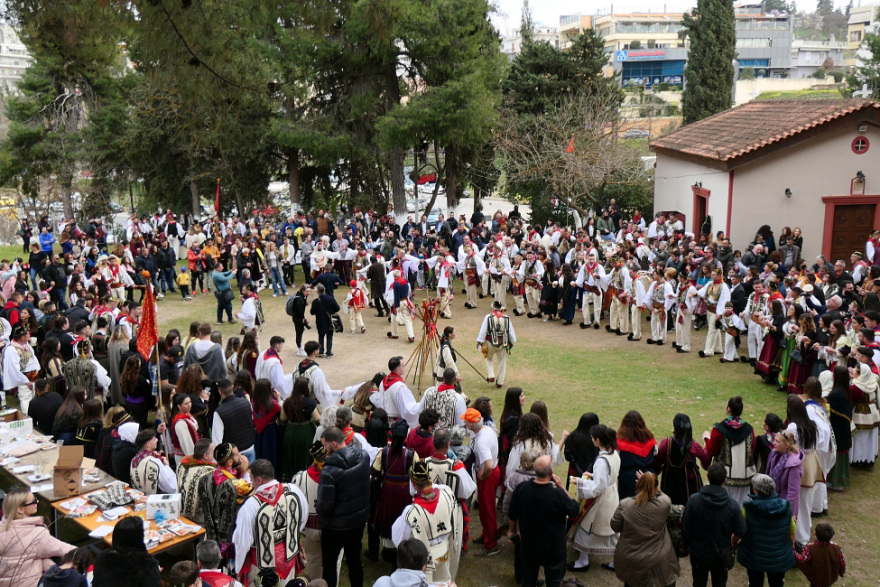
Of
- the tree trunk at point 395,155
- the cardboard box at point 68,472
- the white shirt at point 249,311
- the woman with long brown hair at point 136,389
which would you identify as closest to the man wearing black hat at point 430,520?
the cardboard box at point 68,472

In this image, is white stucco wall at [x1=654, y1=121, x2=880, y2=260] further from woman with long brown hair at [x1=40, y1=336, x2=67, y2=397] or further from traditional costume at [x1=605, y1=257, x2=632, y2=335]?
woman with long brown hair at [x1=40, y1=336, x2=67, y2=397]

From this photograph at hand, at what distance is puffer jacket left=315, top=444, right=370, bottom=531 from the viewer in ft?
21.3

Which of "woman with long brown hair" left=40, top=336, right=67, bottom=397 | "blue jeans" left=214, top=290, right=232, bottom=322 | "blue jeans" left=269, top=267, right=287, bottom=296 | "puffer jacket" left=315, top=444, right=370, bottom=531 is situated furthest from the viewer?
"blue jeans" left=269, top=267, right=287, bottom=296

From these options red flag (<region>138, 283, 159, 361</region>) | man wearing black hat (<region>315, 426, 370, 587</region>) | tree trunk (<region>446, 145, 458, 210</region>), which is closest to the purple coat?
man wearing black hat (<region>315, 426, 370, 587</region>)

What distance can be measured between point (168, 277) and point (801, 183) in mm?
17461

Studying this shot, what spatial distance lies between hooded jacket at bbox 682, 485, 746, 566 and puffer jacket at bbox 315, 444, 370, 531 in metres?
2.79

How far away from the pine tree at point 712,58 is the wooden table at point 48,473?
34436mm

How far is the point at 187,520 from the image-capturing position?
6.88 m

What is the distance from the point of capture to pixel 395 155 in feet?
86.5

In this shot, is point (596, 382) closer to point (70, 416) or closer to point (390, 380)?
point (390, 380)

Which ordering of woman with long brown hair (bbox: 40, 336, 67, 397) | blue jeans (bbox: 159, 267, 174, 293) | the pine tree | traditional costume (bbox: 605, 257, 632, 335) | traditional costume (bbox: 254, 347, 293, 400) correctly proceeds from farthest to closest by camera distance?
the pine tree, blue jeans (bbox: 159, 267, 174, 293), traditional costume (bbox: 605, 257, 632, 335), woman with long brown hair (bbox: 40, 336, 67, 397), traditional costume (bbox: 254, 347, 293, 400)

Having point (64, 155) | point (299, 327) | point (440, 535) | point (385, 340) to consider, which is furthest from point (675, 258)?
point (64, 155)

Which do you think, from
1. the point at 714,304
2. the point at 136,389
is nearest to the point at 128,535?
the point at 136,389

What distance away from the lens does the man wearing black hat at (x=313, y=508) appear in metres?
6.82
